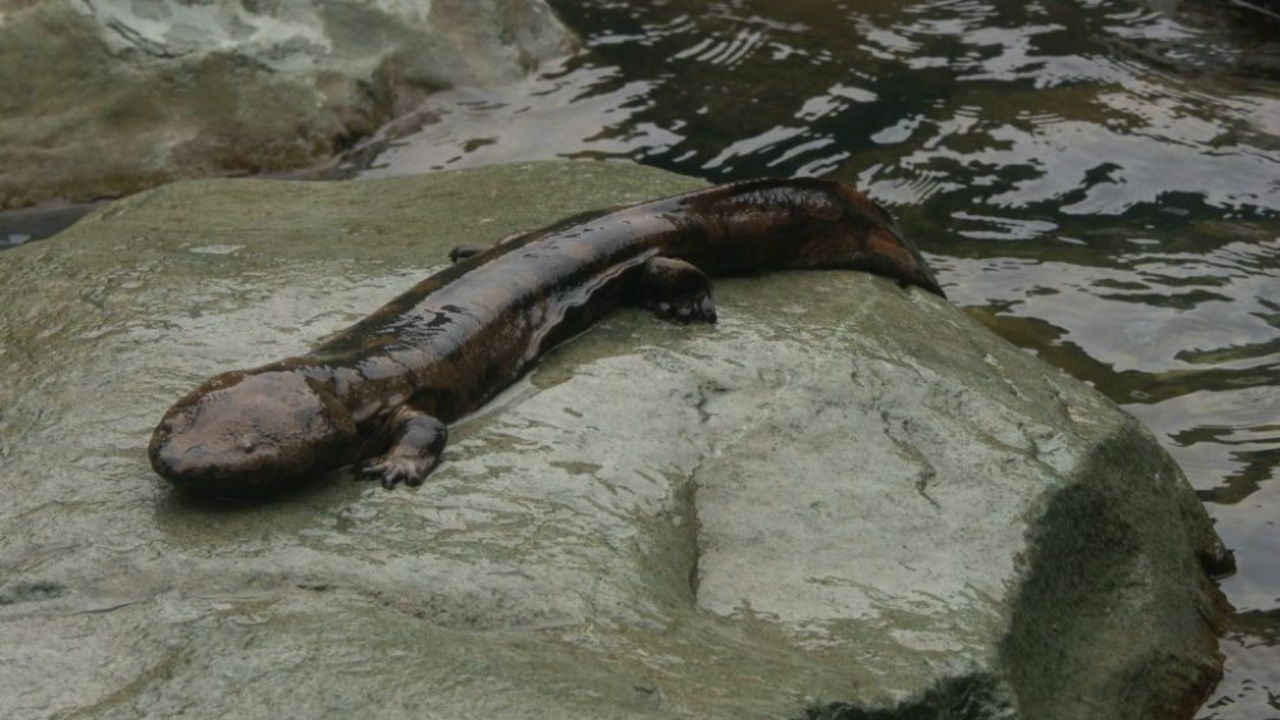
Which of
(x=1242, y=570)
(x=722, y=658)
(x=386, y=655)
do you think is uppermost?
(x=386, y=655)

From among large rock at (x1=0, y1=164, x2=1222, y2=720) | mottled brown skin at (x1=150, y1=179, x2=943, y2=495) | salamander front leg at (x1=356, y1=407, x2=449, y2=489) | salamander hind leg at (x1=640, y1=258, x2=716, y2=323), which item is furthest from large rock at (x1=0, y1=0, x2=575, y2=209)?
salamander front leg at (x1=356, y1=407, x2=449, y2=489)

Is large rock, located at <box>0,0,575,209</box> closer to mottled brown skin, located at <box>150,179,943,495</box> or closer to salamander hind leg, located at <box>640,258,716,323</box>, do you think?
mottled brown skin, located at <box>150,179,943,495</box>

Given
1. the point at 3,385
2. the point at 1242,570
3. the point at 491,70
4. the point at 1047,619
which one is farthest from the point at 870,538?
the point at 491,70

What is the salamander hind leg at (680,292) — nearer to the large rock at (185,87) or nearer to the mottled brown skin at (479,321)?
the mottled brown skin at (479,321)

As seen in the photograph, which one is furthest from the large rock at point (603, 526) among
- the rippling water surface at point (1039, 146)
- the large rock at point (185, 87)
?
the large rock at point (185, 87)

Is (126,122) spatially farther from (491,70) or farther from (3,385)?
(3,385)

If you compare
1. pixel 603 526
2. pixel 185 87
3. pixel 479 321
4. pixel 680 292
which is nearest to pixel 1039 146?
pixel 680 292

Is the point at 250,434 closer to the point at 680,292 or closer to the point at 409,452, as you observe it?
the point at 409,452
